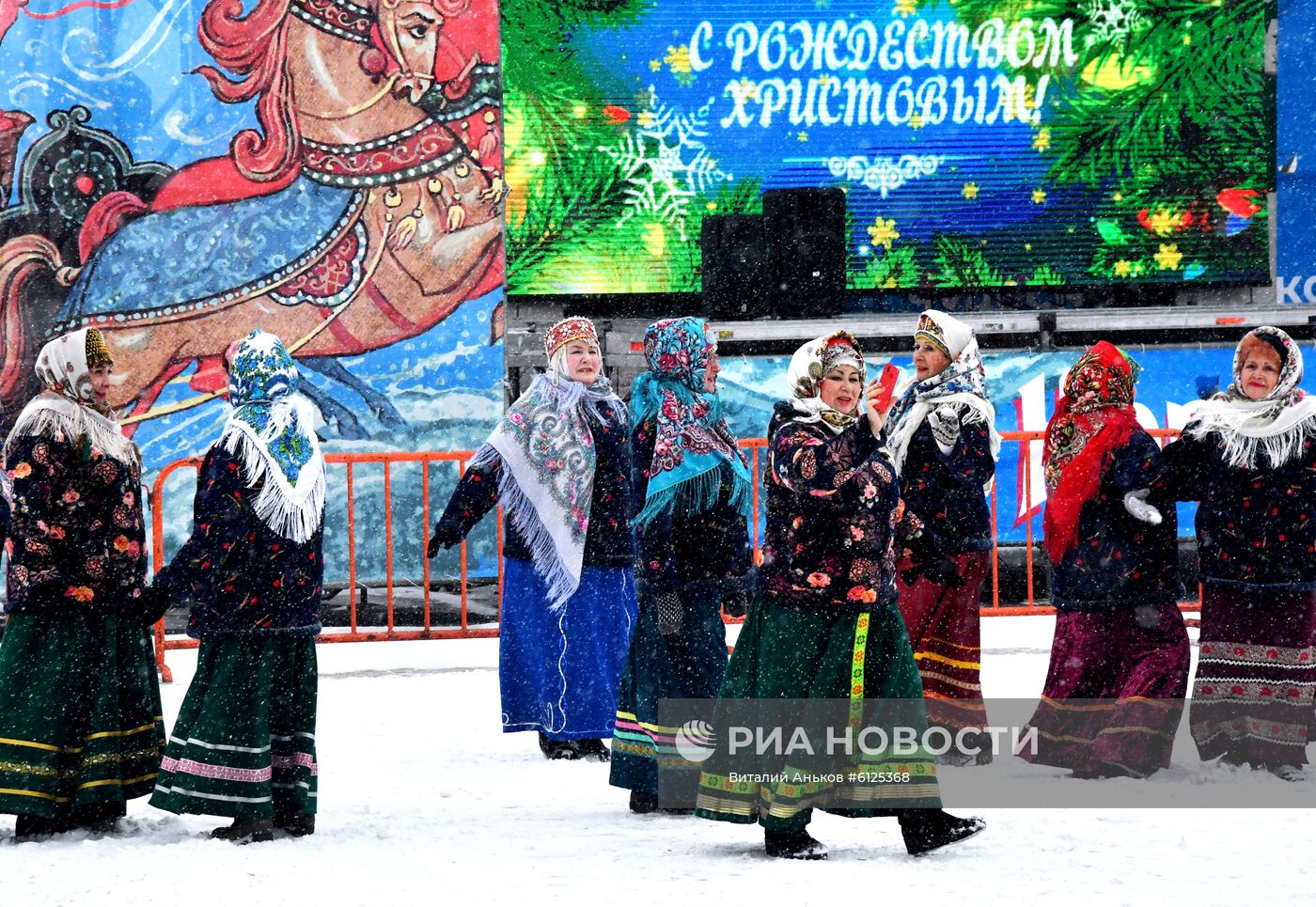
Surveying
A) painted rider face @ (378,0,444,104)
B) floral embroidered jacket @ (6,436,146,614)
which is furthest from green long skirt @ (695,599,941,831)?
painted rider face @ (378,0,444,104)

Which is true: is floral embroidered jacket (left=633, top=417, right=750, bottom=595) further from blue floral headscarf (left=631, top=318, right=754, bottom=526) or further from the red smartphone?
the red smartphone

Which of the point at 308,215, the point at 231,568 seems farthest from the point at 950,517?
the point at 308,215

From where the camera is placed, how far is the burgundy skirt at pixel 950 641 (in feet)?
20.9

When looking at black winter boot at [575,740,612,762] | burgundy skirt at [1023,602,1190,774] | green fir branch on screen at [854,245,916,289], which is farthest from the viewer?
green fir branch on screen at [854,245,916,289]

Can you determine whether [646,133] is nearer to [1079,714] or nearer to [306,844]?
[1079,714]

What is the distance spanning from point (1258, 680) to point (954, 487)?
1351mm

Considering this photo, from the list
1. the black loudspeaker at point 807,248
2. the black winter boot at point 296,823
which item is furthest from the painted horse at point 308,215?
the black winter boot at point 296,823

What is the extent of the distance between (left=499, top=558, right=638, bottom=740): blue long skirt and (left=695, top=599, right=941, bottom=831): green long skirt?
169cm

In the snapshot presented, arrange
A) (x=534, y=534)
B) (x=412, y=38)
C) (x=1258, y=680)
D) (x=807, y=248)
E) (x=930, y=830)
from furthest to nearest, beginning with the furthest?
(x=412, y=38) → (x=807, y=248) → (x=534, y=534) → (x=1258, y=680) → (x=930, y=830)

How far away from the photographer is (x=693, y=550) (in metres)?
5.68

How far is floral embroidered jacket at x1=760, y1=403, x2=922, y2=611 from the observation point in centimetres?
491

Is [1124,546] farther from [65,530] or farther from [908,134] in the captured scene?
[908,134]

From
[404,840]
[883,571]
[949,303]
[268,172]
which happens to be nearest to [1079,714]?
[883,571]

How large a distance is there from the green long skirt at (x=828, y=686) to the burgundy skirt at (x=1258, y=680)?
1746mm
